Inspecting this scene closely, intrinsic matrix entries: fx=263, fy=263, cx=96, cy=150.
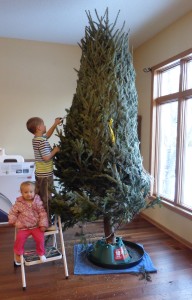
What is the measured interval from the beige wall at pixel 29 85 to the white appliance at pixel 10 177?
1.99 ft

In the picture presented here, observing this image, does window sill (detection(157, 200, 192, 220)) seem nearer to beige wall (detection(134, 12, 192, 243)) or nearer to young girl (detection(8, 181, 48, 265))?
beige wall (detection(134, 12, 192, 243))

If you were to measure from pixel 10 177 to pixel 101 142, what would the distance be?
1762 millimetres

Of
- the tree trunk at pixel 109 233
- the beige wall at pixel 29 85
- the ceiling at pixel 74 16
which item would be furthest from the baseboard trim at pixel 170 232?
the ceiling at pixel 74 16

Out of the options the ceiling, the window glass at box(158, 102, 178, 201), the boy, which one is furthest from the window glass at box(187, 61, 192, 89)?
the boy

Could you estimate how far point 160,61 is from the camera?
3635mm

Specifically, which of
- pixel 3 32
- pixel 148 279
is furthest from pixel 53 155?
pixel 3 32

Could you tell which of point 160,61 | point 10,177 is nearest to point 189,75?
point 160,61

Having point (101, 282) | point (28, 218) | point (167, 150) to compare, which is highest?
→ point (167, 150)

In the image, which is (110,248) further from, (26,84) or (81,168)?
(26,84)

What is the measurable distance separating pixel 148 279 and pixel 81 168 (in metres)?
1.17

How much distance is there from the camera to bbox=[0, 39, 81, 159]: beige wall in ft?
13.3

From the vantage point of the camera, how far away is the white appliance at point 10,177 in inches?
139

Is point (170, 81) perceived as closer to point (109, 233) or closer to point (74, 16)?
point (74, 16)

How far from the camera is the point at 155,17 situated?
125 inches
